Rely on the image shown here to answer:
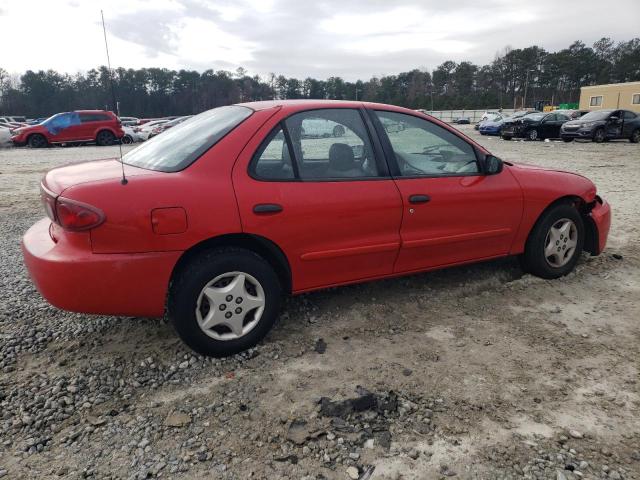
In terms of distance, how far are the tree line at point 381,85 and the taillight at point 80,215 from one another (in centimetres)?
5239

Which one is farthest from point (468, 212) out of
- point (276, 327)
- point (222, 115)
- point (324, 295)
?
point (222, 115)

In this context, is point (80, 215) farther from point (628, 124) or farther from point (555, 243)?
point (628, 124)

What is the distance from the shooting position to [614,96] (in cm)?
4669

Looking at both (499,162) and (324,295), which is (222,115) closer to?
(324,295)

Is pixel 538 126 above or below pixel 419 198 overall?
below

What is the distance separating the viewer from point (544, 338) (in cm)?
331

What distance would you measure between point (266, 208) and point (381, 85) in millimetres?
95384

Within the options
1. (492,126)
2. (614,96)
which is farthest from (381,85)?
(492,126)

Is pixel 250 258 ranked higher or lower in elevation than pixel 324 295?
higher

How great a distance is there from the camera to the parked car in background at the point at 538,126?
2302 cm

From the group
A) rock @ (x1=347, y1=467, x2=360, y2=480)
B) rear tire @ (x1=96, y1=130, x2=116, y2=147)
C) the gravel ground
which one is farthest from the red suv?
rock @ (x1=347, y1=467, x2=360, y2=480)

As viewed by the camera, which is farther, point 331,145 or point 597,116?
point 597,116

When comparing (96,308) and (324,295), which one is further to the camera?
(324,295)

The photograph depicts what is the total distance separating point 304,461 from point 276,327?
1354 millimetres
